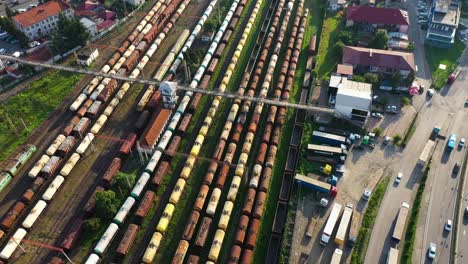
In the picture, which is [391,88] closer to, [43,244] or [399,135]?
[399,135]

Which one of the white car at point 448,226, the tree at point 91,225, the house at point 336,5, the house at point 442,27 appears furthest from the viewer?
the house at point 336,5

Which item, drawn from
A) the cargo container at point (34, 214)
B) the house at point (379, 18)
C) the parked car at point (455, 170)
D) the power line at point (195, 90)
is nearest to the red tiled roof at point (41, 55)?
the power line at point (195, 90)

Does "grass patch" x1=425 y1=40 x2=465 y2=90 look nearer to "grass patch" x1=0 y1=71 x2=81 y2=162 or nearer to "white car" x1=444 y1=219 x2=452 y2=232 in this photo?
"white car" x1=444 y1=219 x2=452 y2=232

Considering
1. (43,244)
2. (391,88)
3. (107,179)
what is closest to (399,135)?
(391,88)

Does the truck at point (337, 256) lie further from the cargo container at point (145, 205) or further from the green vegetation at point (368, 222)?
the cargo container at point (145, 205)

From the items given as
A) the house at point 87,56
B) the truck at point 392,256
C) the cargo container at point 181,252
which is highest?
the house at point 87,56

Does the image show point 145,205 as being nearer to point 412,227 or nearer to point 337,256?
point 337,256
